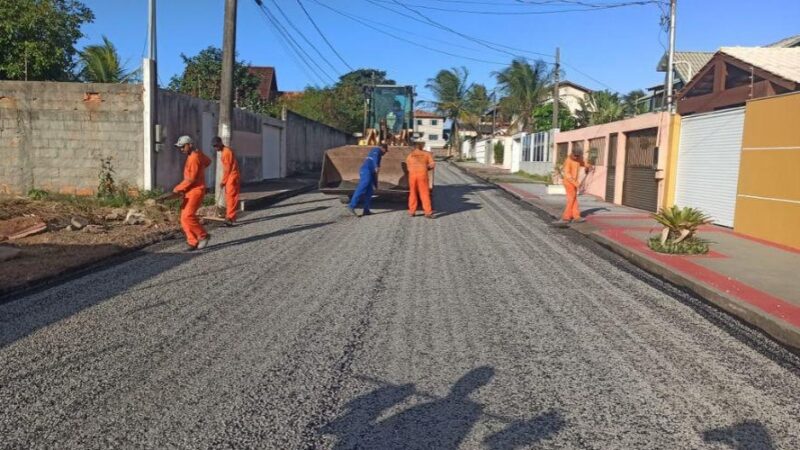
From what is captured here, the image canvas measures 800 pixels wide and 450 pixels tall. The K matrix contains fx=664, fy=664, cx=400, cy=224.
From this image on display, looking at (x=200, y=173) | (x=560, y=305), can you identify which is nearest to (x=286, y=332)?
(x=560, y=305)

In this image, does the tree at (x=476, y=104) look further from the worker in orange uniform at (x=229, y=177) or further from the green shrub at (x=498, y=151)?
the worker in orange uniform at (x=229, y=177)

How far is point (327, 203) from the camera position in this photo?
17.2 metres

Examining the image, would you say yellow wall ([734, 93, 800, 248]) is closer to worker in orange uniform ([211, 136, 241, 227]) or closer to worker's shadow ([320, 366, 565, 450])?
worker's shadow ([320, 366, 565, 450])

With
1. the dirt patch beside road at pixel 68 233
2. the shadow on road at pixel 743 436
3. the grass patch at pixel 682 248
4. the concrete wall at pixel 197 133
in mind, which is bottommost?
the shadow on road at pixel 743 436

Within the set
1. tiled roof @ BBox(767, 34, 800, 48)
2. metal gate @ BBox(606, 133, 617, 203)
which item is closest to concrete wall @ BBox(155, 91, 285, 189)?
metal gate @ BBox(606, 133, 617, 203)

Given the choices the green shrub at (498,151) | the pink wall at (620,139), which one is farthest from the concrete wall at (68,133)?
the green shrub at (498,151)

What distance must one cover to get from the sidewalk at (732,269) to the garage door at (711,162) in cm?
67

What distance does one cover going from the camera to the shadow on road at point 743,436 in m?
3.62

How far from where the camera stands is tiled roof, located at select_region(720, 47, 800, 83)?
12213 mm

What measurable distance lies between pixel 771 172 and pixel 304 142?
78.4 feet

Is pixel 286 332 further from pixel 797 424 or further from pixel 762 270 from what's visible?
pixel 762 270

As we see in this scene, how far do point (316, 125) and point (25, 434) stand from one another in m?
32.4

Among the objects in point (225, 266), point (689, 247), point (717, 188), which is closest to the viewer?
point (225, 266)


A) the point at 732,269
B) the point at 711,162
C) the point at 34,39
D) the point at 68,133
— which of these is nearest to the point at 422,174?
the point at 711,162
